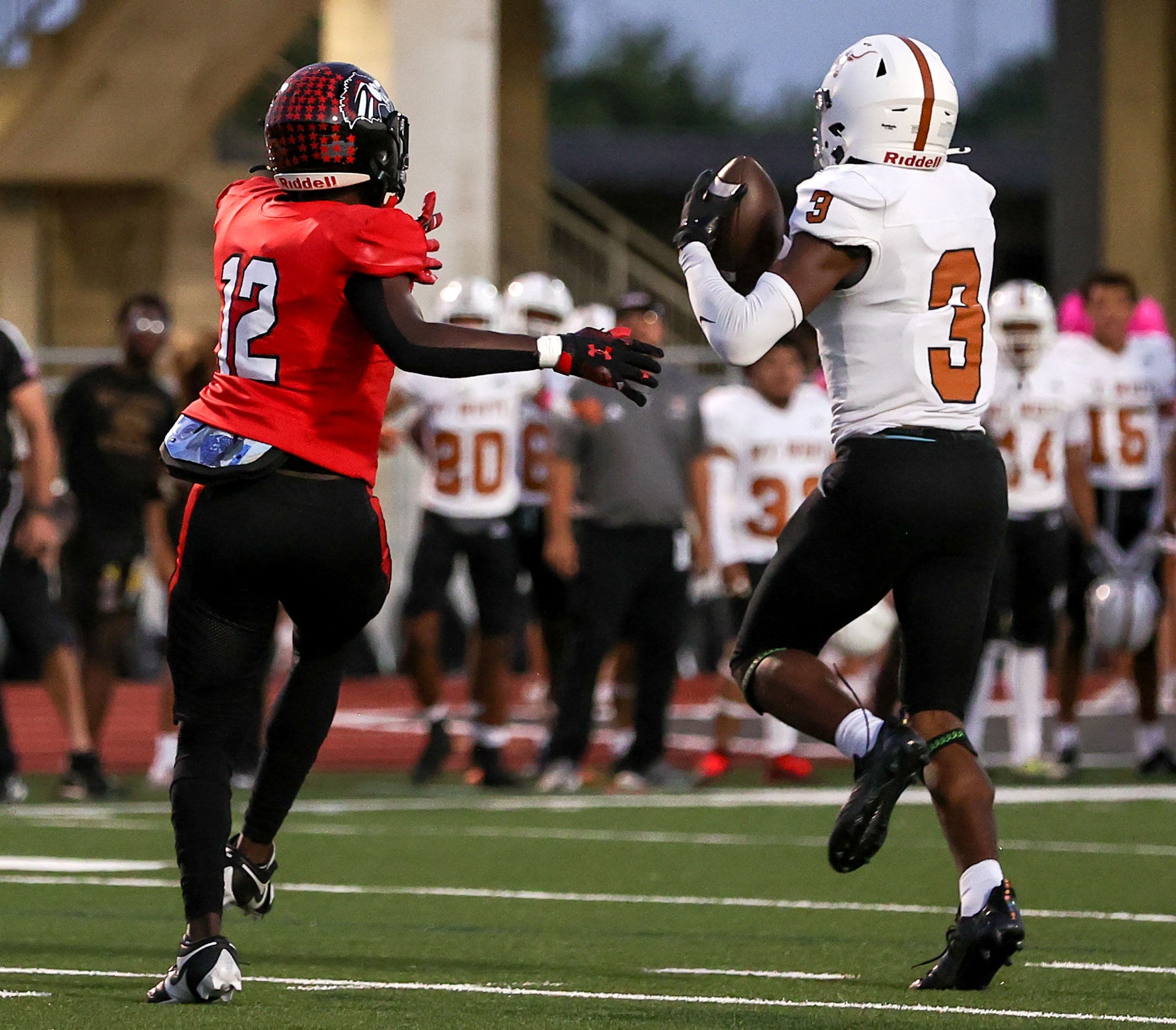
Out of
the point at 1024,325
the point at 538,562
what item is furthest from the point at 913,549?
the point at 538,562

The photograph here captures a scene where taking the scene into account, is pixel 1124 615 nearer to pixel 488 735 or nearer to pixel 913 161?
pixel 488 735

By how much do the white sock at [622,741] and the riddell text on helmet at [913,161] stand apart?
566 cm

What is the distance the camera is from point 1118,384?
10.9m

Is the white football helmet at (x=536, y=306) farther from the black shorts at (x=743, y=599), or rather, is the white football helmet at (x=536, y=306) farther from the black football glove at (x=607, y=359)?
the black football glove at (x=607, y=359)

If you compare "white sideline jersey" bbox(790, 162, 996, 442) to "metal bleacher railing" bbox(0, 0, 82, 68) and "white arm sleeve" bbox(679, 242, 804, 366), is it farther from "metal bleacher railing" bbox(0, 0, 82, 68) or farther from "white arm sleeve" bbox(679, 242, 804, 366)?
"metal bleacher railing" bbox(0, 0, 82, 68)

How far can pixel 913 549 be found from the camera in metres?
4.98

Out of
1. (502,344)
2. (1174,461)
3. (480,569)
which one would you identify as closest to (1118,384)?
(1174,461)

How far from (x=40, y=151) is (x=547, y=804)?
497 inches

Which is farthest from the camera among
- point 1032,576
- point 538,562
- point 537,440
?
point 537,440

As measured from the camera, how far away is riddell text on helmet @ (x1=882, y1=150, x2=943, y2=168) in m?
5.10

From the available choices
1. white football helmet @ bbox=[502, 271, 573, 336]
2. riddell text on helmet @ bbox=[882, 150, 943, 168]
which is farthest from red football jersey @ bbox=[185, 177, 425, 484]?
white football helmet @ bbox=[502, 271, 573, 336]

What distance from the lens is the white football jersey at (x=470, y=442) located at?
10.4m

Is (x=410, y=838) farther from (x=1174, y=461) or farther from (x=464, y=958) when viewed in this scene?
(x=1174, y=461)

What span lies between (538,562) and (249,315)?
661 cm
